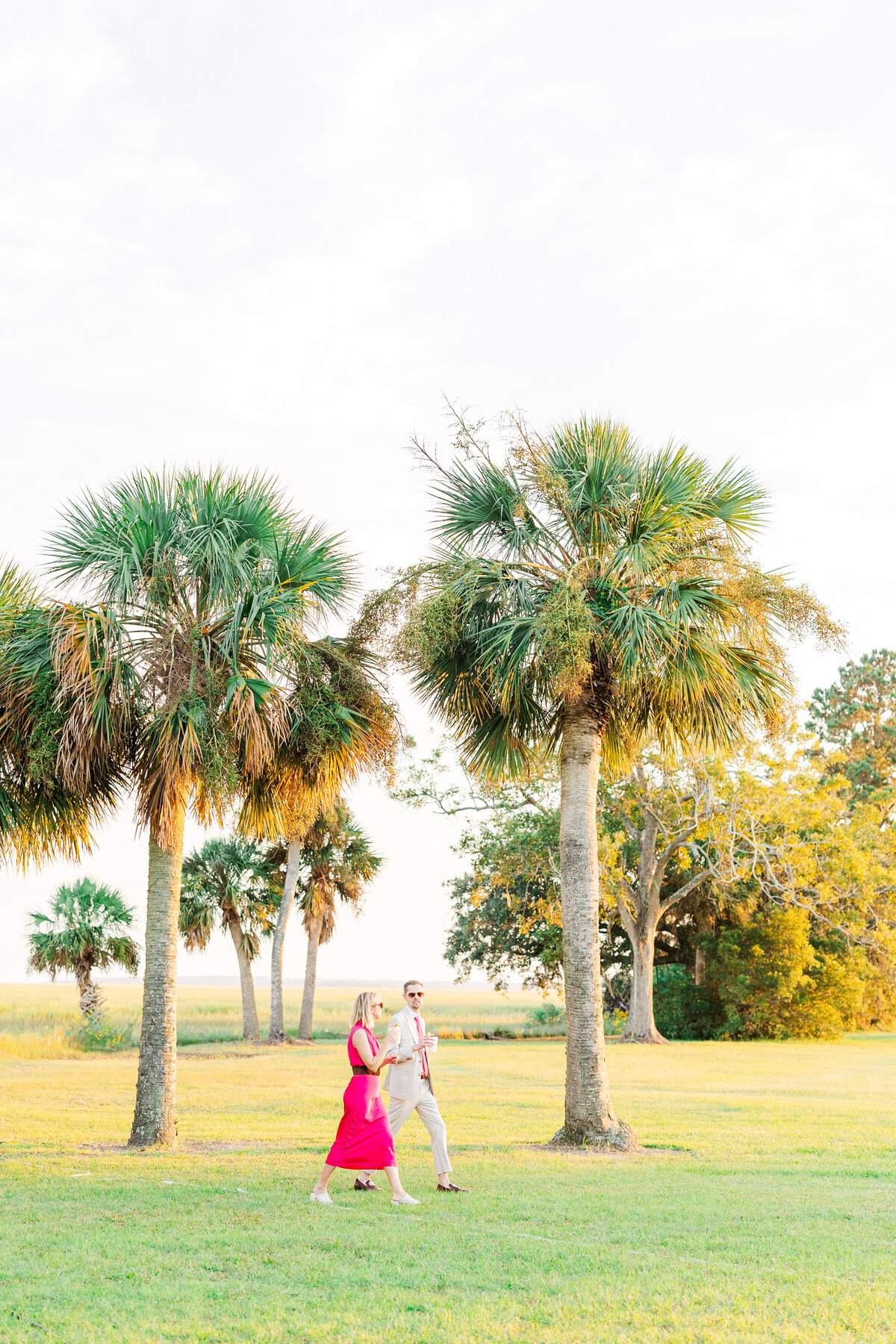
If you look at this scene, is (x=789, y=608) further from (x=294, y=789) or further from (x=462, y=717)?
(x=294, y=789)

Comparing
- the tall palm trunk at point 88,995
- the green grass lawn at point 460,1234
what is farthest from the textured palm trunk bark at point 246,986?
the green grass lawn at point 460,1234

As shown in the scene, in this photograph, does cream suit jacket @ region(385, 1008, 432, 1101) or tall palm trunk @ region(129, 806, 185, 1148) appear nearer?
cream suit jacket @ region(385, 1008, 432, 1101)

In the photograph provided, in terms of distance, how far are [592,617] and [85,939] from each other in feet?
75.7

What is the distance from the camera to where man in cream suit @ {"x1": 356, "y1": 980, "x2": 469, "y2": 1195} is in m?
9.41

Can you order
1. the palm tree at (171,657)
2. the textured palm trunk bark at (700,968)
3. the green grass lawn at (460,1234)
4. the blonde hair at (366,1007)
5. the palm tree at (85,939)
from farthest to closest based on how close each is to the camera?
the textured palm trunk bark at (700,968), the palm tree at (85,939), the palm tree at (171,657), the blonde hair at (366,1007), the green grass lawn at (460,1234)

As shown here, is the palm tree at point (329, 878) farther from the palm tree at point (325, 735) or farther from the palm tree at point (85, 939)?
the palm tree at point (325, 735)

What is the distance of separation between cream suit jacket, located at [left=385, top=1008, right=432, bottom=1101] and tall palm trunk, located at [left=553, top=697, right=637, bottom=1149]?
317 cm

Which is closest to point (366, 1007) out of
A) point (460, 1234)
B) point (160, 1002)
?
point (460, 1234)

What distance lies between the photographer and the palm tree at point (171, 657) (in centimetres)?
1153

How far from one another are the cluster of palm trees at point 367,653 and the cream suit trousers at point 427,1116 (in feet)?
10.3

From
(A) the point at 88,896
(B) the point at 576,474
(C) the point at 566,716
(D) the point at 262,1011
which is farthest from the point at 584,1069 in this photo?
(D) the point at 262,1011

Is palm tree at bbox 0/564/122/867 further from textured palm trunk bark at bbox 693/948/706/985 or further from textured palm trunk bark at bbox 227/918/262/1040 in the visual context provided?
textured palm trunk bark at bbox 693/948/706/985

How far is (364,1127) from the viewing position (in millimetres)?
8805

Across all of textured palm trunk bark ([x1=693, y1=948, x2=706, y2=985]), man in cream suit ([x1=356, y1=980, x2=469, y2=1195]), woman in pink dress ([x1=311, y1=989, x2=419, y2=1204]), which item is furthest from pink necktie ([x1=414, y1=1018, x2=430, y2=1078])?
→ textured palm trunk bark ([x1=693, y1=948, x2=706, y2=985])
